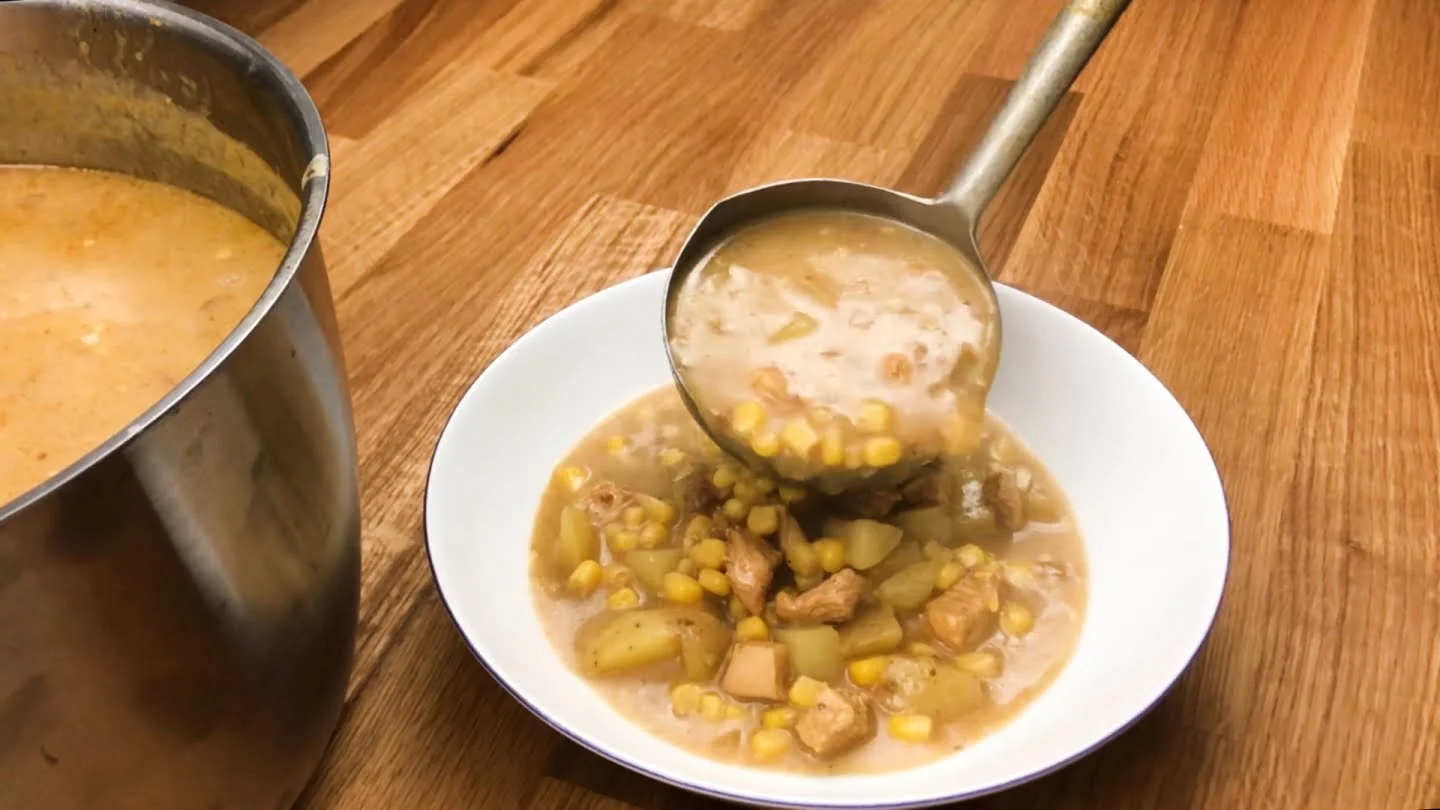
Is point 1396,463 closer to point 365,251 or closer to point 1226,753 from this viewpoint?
point 1226,753

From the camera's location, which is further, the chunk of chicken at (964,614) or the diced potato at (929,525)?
the diced potato at (929,525)

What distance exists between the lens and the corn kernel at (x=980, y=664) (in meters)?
1.42

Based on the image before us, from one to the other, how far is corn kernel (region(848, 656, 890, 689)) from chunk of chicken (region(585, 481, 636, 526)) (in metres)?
0.41

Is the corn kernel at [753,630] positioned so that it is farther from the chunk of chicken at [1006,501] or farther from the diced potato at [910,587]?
the chunk of chicken at [1006,501]

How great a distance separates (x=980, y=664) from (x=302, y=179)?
0.94 meters

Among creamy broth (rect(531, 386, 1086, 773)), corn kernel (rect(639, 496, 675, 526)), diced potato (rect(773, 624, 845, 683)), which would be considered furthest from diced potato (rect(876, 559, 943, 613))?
corn kernel (rect(639, 496, 675, 526))

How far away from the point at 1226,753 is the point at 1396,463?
631mm

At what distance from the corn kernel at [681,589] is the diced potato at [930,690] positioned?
10.4 inches

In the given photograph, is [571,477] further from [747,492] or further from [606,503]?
[747,492]

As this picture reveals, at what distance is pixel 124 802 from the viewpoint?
904mm

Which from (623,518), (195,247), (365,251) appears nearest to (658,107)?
(365,251)

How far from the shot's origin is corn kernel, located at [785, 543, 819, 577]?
153 cm

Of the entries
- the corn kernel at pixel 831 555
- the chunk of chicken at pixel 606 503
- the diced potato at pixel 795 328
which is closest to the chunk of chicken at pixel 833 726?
the corn kernel at pixel 831 555

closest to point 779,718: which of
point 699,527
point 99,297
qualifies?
point 699,527
